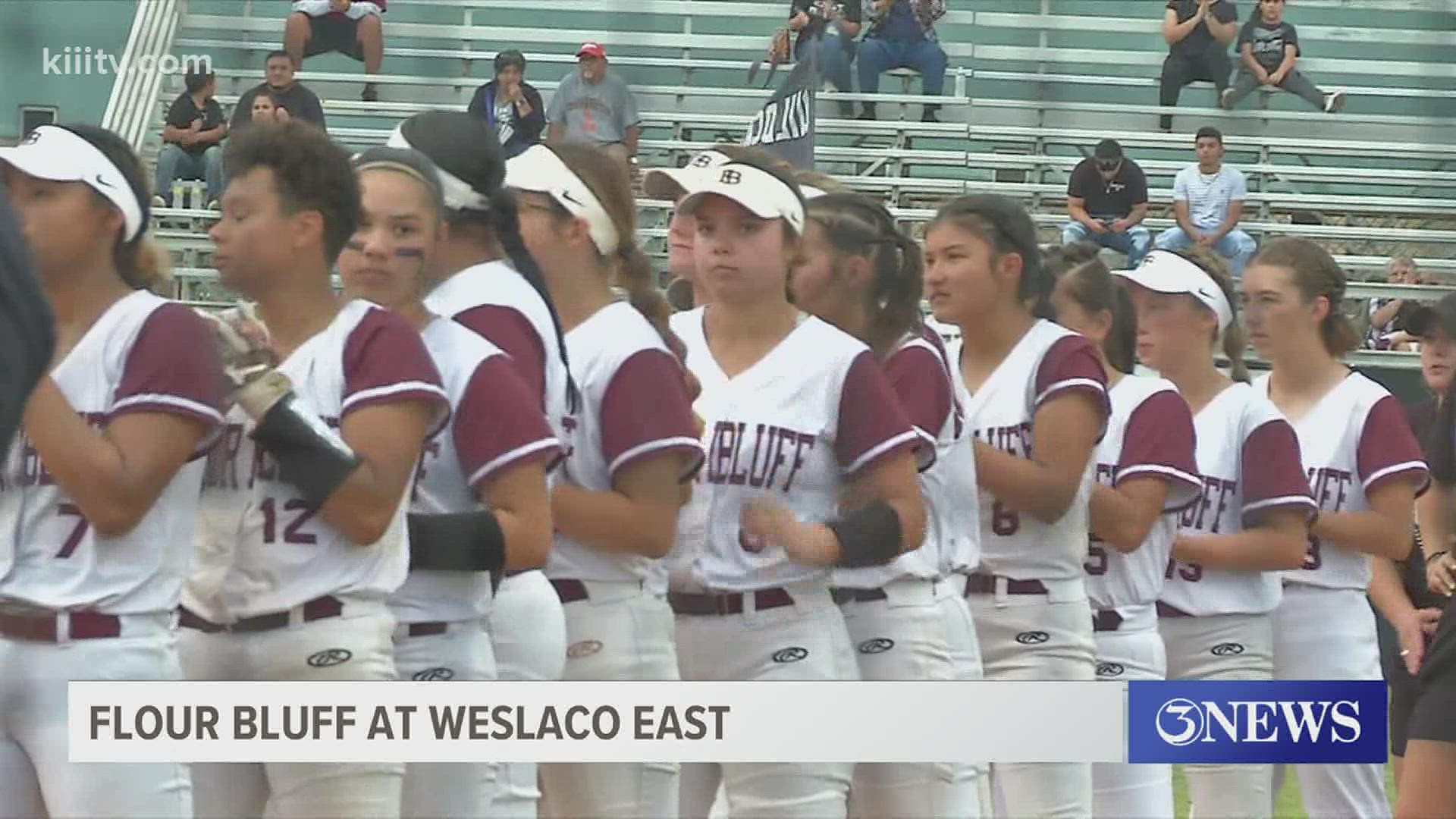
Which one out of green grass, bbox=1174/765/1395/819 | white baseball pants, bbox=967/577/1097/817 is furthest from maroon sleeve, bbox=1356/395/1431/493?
green grass, bbox=1174/765/1395/819

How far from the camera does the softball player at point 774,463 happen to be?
2.65 metres

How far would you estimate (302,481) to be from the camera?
2.14 metres

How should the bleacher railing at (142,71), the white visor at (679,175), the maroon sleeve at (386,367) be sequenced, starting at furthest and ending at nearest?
1. the bleacher railing at (142,71)
2. the white visor at (679,175)
3. the maroon sleeve at (386,367)

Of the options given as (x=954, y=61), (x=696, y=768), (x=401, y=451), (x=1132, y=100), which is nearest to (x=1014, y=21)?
(x=954, y=61)

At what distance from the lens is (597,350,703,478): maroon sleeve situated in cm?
249

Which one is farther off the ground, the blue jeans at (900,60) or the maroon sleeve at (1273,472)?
the blue jeans at (900,60)

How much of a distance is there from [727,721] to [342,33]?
1143mm

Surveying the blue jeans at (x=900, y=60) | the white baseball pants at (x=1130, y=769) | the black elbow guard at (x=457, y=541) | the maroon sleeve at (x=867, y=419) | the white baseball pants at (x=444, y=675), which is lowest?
the white baseball pants at (x=1130, y=769)

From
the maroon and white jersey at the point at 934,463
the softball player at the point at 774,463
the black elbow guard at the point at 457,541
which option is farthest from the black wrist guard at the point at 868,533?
Result: the black elbow guard at the point at 457,541

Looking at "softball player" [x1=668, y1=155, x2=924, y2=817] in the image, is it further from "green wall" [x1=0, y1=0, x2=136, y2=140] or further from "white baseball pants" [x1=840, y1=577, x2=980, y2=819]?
"green wall" [x1=0, y1=0, x2=136, y2=140]

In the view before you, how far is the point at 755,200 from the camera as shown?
2.66 m

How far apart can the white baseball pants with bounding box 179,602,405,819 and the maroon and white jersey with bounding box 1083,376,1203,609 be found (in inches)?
50.7

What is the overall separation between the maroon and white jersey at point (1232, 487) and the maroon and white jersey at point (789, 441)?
0.89 meters

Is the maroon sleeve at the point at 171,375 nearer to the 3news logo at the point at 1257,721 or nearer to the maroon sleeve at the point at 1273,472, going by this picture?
the 3news logo at the point at 1257,721
